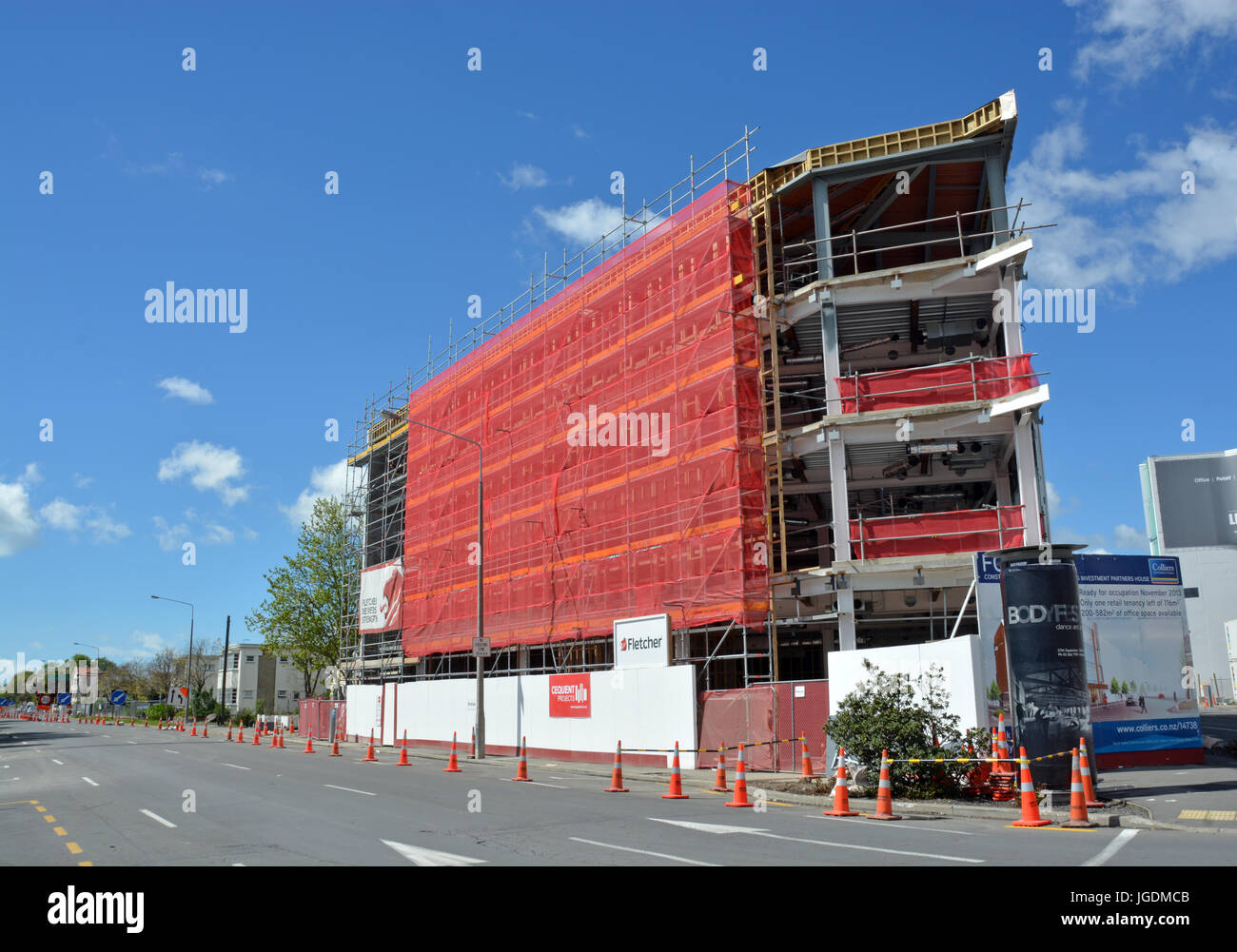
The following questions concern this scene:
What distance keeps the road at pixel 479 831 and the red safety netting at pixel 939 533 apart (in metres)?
8.10

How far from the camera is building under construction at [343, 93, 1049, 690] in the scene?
25.8 m

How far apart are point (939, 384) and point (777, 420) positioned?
448cm

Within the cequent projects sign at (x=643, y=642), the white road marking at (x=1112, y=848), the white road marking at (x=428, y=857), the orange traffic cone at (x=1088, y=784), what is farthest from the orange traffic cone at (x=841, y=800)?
the cequent projects sign at (x=643, y=642)

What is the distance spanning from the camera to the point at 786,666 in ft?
125

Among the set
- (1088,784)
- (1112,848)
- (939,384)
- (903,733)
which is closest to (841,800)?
(903,733)

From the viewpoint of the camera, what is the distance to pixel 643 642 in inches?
1046

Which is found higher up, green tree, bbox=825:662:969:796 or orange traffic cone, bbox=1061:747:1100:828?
green tree, bbox=825:662:969:796

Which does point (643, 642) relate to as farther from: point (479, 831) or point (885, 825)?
point (479, 831)

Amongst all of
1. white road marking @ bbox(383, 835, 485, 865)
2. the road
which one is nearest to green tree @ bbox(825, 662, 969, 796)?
the road

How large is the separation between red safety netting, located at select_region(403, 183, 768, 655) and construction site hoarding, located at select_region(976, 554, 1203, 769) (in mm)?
8479

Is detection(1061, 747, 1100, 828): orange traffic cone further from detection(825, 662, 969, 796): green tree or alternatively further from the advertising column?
detection(825, 662, 969, 796): green tree

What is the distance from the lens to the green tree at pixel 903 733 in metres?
15.4
